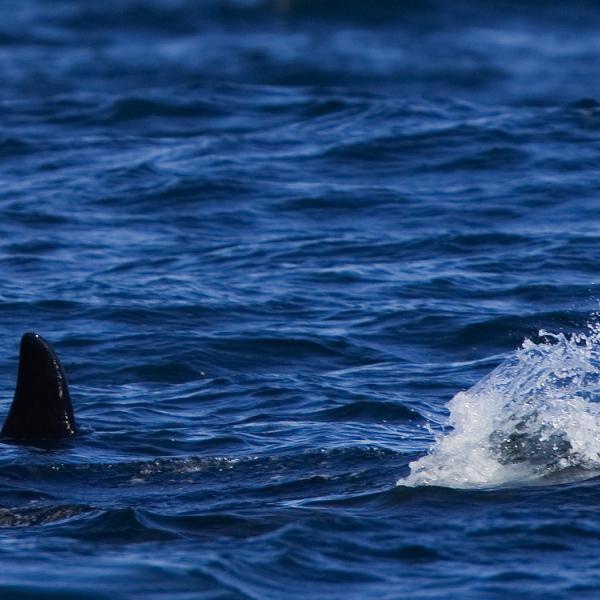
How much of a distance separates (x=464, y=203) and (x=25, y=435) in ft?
29.9

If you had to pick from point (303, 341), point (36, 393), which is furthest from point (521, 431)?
point (303, 341)

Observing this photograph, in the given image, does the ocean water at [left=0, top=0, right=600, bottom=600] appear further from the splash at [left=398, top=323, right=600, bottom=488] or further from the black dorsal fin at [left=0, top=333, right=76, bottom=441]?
the black dorsal fin at [left=0, top=333, right=76, bottom=441]

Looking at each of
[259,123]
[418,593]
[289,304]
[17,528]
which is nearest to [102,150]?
[259,123]

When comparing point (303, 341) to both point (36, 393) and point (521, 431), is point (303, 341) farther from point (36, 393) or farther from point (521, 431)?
point (521, 431)

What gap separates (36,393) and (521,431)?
373 centimetres

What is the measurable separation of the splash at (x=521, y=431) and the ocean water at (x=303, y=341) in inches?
1.1

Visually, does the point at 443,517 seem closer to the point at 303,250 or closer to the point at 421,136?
the point at 303,250

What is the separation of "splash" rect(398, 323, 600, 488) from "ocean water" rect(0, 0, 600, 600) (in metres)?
0.03

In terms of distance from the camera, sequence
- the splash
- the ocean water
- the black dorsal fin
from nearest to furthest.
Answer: the ocean water → the splash → the black dorsal fin

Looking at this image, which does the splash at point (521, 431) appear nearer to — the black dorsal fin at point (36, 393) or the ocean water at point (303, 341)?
the ocean water at point (303, 341)

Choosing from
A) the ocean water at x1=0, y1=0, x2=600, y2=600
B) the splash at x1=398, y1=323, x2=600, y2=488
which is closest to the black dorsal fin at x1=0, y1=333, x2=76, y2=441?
the ocean water at x1=0, y1=0, x2=600, y2=600

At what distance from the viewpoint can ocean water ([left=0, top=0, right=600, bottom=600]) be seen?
31.0ft

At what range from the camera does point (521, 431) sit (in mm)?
11430

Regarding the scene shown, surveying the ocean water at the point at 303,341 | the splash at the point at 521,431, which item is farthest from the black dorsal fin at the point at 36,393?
the splash at the point at 521,431
